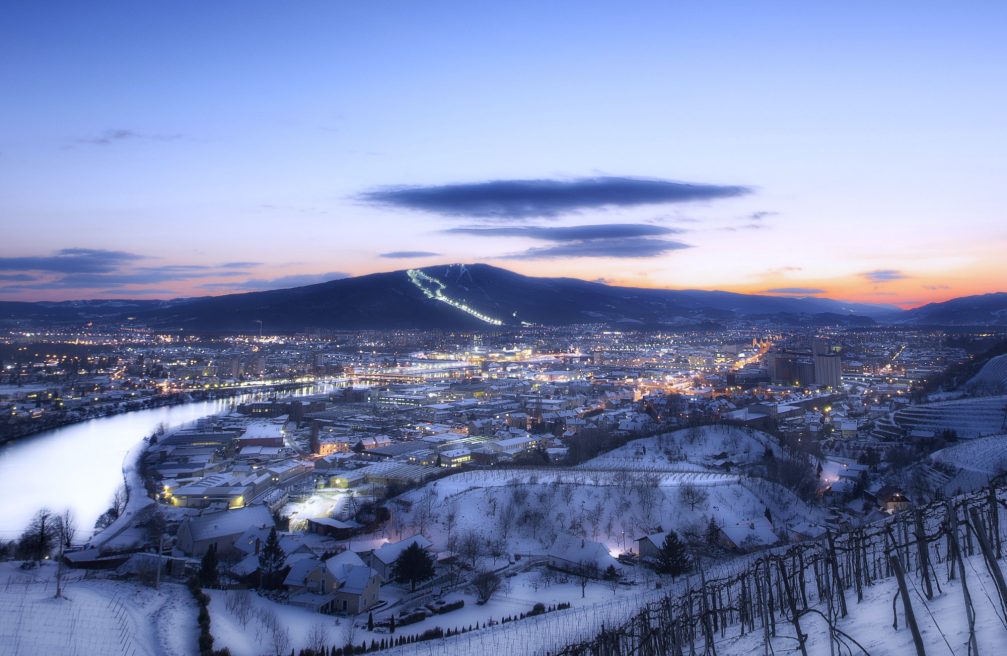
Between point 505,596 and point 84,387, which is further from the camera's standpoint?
point 84,387

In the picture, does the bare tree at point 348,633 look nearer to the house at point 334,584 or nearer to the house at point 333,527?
the house at point 334,584

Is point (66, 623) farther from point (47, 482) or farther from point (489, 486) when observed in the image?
point (47, 482)

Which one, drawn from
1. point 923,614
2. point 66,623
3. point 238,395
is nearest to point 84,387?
point 238,395

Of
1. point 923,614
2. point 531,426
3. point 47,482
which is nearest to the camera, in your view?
point 923,614

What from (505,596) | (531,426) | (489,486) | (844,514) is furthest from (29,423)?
(844,514)

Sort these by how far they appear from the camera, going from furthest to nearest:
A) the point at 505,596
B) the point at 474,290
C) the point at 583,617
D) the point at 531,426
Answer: the point at 474,290, the point at 531,426, the point at 505,596, the point at 583,617

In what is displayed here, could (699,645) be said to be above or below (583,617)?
above

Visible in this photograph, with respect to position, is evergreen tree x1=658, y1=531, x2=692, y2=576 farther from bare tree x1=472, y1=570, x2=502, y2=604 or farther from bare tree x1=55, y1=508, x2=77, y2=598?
bare tree x1=55, y1=508, x2=77, y2=598
